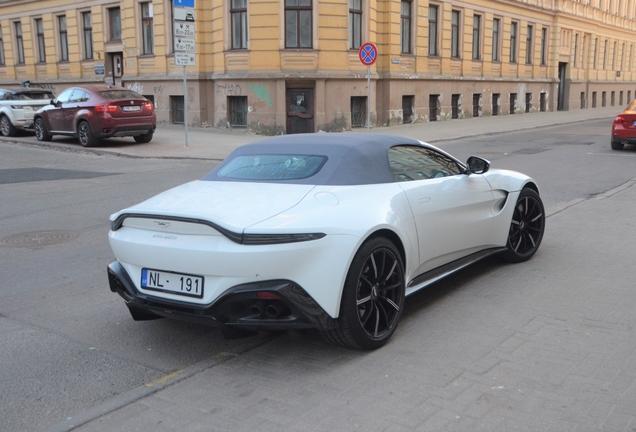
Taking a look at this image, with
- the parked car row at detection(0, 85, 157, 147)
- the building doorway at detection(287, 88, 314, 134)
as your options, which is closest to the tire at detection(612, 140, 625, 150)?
the building doorway at detection(287, 88, 314, 134)

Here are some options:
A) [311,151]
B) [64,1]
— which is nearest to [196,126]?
[64,1]

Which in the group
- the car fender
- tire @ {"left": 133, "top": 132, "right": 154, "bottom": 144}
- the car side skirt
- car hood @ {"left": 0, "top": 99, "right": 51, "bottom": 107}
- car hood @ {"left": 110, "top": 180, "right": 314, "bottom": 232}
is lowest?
the car side skirt

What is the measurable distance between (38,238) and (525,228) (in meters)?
5.45

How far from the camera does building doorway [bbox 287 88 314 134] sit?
76.0 ft

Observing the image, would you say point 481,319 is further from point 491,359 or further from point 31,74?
point 31,74

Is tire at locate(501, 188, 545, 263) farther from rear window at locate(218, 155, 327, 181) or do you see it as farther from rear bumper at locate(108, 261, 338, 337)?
rear bumper at locate(108, 261, 338, 337)

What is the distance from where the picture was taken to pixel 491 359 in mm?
4172

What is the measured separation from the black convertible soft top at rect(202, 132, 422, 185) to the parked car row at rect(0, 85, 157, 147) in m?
13.6

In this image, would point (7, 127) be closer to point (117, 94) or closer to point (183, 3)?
point (117, 94)

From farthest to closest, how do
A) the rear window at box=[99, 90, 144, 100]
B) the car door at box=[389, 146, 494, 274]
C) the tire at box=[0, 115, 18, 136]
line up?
the tire at box=[0, 115, 18, 136]
the rear window at box=[99, 90, 144, 100]
the car door at box=[389, 146, 494, 274]

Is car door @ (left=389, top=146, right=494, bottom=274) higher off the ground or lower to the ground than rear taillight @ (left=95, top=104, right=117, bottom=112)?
lower

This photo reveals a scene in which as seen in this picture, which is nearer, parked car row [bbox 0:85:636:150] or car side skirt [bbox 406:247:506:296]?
car side skirt [bbox 406:247:506:296]

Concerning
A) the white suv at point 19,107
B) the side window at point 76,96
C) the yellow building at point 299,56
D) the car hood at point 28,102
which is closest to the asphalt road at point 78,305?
the side window at point 76,96

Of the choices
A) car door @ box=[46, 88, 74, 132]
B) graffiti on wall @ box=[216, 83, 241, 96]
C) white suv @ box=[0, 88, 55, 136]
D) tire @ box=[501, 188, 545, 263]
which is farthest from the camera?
graffiti on wall @ box=[216, 83, 241, 96]
